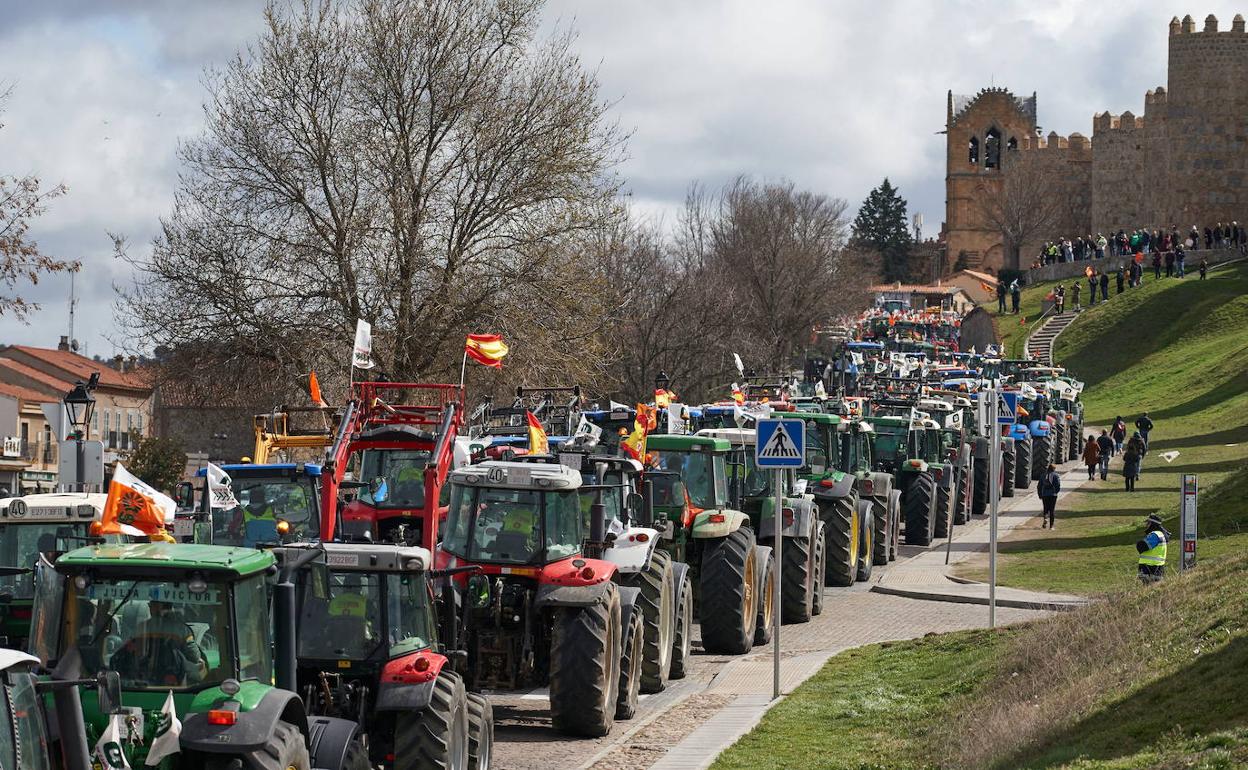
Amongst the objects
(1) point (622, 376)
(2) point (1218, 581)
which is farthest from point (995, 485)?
(1) point (622, 376)

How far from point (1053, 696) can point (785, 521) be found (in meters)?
8.85

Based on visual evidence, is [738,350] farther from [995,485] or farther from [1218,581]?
[1218,581]

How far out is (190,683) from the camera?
9.77m

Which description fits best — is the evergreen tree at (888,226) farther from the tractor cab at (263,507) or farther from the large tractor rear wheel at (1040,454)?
the tractor cab at (263,507)

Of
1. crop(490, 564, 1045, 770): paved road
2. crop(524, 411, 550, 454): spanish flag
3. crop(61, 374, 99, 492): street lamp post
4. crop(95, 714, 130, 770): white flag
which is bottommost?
crop(490, 564, 1045, 770): paved road

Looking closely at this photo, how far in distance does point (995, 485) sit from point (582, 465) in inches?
254

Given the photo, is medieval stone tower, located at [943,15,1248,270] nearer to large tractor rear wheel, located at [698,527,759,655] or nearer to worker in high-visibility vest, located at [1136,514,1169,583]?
worker in high-visibility vest, located at [1136,514,1169,583]

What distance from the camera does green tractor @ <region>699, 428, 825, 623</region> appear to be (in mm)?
23891

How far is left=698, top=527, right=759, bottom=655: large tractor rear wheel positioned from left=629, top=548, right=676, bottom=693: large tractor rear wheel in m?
2.18

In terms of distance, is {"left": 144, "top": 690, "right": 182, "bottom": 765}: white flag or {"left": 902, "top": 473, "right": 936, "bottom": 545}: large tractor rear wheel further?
{"left": 902, "top": 473, "right": 936, "bottom": 545}: large tractor rear wheel

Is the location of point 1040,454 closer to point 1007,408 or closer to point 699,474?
point 1007,408

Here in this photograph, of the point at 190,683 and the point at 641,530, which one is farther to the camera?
the point at 641,530

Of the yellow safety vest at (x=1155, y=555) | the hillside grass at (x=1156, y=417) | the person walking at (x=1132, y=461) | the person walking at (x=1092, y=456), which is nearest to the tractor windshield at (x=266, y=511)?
the yellow safety vest at (x=1155, y=555)

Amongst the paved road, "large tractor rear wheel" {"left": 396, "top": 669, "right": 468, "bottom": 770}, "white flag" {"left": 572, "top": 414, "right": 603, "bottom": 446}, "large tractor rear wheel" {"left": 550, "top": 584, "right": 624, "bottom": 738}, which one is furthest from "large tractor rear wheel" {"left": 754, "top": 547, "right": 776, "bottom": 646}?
"large tractor rear wheel" {"left": 396, "top": 669, "right": 468, "bottom": 770}
